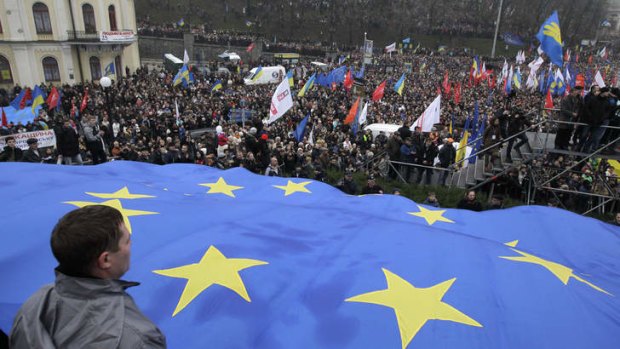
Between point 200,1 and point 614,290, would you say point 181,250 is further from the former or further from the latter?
point 200,1

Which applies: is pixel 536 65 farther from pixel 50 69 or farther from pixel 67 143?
pixel 50 69

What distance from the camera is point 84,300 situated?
1748 mm

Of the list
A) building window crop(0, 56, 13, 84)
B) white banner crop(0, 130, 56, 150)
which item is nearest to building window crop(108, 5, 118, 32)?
building window crop(0, 56, 13, 84)

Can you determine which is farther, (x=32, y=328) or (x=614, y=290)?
(x=614, y=290)

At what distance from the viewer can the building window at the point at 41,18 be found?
32.2 metres

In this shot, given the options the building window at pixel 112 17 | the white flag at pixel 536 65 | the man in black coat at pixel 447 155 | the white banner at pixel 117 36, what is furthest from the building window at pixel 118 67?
the man in black coat at pixel 447 155

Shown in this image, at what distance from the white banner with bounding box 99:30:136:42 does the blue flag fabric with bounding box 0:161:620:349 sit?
106ft

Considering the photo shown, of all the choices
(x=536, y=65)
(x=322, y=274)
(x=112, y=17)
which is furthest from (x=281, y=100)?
(x=112, y=17)

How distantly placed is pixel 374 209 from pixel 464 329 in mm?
3456

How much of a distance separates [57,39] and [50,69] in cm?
251

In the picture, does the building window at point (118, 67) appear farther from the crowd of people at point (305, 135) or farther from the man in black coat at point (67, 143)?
the man in black coat at point (67, 143)

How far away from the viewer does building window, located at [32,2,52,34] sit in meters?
32.2

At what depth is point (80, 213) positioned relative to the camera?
1712mm

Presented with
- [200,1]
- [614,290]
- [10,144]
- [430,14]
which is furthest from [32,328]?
[430,14]
